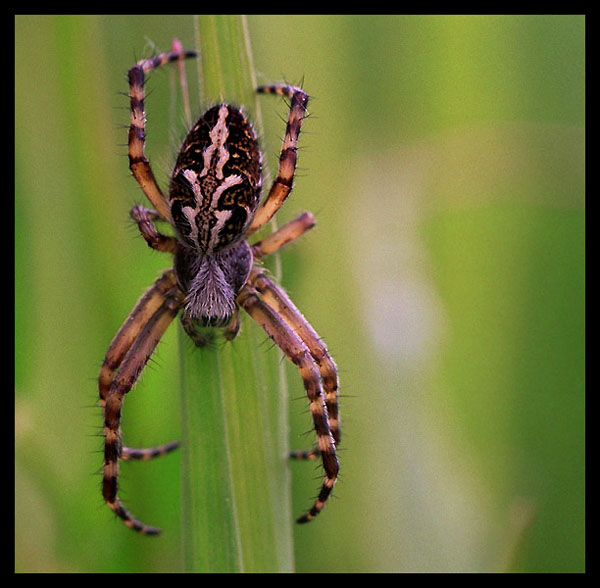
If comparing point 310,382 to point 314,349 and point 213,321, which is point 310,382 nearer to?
point 314,349

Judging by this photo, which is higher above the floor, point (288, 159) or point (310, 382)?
point (288, 159)

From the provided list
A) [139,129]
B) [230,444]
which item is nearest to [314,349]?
[230,444]

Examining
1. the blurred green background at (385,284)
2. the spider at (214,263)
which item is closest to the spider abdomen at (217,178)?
the spider at (214,263)

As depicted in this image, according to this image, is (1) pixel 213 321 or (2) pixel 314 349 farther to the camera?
(2) pixel 314 349

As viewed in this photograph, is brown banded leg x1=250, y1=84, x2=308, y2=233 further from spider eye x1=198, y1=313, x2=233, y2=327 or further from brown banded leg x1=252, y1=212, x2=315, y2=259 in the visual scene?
spider eye x1=198, y1=313, x2=233, y2=327
